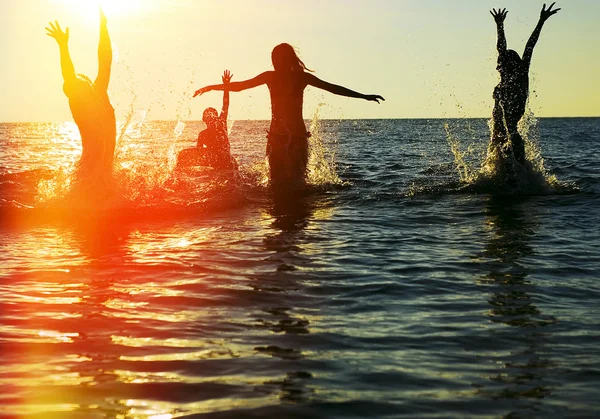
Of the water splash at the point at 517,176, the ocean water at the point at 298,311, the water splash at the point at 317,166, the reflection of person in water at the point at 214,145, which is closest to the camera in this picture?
the ocean water at the point at 298,311

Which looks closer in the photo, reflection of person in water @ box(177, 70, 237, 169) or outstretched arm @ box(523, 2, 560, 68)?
outstretched arm @ box(523, 2, 560, 68)

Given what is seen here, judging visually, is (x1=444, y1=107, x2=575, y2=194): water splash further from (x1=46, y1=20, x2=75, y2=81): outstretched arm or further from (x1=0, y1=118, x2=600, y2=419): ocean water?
(x1=46, y1=20, x2=75, y2=81): outstretched arm

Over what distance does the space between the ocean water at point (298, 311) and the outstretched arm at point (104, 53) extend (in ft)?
6.56

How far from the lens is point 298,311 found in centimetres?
574

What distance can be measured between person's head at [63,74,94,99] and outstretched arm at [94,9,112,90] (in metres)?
0.20

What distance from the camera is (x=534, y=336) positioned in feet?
16.6

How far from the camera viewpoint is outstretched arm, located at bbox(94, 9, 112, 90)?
10367 mm

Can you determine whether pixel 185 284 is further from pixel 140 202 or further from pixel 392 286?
pixel 140 202

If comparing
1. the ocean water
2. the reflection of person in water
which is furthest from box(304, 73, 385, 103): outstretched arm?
the reflection of person in water

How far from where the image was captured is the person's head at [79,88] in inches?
423

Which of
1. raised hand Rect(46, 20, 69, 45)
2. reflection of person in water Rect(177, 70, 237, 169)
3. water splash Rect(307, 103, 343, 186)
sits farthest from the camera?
reflection of person in water Rect(177, 70, 237, 169)

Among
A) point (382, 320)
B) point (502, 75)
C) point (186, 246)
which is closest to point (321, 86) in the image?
point (502, 75)

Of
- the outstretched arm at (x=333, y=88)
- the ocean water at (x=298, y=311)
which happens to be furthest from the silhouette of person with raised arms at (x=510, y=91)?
the outstretched arm at (x=333, y=88)

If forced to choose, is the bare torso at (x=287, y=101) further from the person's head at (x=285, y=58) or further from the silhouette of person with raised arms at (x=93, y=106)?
the silhouette of person with raised arms at (x=93, y=106)
